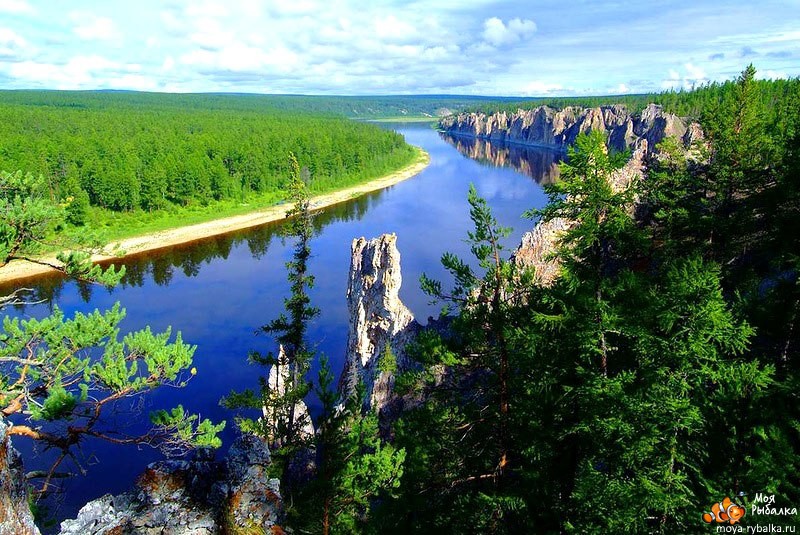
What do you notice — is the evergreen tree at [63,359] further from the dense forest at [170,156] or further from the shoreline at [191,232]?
the dense forest at [170,156]

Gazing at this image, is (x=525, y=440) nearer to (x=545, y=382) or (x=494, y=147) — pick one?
(x=545, y=382)

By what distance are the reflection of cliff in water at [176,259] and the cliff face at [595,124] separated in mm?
58140

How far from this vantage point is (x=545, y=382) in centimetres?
916

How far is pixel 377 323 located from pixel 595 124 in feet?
471

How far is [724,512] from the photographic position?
24.5ft

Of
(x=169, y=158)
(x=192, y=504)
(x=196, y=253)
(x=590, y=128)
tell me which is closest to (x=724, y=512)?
(x=192, y=504)

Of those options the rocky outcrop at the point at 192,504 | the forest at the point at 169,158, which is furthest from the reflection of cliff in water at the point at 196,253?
the rocky outcrop at the point at 192,504

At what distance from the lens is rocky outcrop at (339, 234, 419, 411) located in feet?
78.0

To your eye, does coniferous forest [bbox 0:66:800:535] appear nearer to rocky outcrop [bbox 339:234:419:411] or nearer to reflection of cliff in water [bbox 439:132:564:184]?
rocky outcrop [bbox 339:234:419:411]

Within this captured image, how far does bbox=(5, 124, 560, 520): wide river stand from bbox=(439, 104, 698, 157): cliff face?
108ft

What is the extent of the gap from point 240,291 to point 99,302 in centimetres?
1307

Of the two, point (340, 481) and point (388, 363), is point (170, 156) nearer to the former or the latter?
point (388, 363)

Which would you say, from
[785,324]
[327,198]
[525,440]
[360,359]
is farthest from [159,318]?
[327,198]

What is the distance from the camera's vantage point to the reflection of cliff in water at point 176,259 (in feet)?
168
